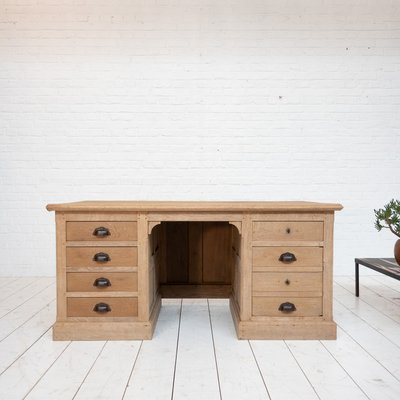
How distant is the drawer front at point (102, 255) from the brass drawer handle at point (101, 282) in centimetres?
9

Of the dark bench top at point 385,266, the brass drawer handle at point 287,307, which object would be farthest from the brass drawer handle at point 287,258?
the dark bench top at point 385,266

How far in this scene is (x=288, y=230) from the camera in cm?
244

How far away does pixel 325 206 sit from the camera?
7.84ft

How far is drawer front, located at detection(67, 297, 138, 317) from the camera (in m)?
2.41

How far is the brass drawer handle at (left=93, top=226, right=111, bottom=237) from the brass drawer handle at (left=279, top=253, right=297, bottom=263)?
1025 mm

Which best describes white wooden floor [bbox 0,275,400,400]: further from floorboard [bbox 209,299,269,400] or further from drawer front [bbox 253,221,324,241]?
drawer front [bbox 253,221,324,241]

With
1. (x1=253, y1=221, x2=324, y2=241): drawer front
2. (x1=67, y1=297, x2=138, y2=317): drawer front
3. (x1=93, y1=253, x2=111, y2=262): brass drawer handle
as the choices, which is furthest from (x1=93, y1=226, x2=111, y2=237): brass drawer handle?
(x1=253, y1=221, x2=324, y2=241): drawer front

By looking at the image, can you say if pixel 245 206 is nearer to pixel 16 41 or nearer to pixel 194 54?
pixel 194 54

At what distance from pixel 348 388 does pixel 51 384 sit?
1315 mm

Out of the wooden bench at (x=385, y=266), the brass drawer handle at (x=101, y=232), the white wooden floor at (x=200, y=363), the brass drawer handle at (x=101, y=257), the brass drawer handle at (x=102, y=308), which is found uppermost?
the brass drawer handle at (x=101, y=232)

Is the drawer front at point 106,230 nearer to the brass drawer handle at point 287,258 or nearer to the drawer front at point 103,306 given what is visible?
the drawer front at point 103,306

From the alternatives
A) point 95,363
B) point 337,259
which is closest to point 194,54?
point 337,259

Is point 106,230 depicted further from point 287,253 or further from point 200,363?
point 287,253

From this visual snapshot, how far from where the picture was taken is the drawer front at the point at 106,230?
2.41m
